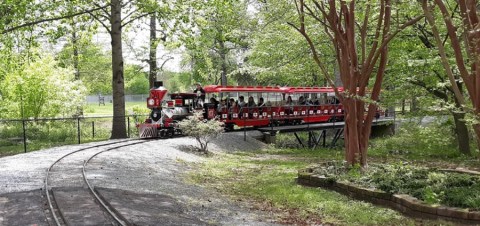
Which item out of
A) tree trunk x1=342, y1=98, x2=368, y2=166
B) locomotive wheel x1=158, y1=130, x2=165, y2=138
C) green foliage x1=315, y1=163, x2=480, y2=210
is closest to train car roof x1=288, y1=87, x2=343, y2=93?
locomotive wheel x1=158, y1=130, x2=165, y2=138

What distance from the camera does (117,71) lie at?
21094 mm

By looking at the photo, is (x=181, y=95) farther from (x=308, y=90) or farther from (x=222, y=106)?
(x=308, y=90)

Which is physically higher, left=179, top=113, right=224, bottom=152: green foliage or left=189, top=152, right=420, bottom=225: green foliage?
left=179, top=113, right=224, bottom=152: green foliage

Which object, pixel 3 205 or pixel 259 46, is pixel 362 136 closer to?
pixel 3 205

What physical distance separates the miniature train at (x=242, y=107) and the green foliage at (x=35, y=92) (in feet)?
20.6

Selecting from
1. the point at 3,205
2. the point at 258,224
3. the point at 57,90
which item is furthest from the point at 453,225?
the point at 57,90

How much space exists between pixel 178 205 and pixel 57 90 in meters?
18.7

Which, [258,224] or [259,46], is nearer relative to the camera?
[258,224]

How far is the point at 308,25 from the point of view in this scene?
24.3 meters

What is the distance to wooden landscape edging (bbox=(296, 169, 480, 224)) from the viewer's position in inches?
301

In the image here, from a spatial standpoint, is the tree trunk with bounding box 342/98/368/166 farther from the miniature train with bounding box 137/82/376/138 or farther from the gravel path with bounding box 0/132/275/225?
the miniature train with bounding box 137/82/376/138

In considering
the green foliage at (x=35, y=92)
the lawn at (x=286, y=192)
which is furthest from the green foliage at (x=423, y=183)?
the green foliage at (x=35, y=92)

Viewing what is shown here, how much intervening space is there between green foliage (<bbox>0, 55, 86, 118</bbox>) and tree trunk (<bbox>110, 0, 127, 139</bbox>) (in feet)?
16.9

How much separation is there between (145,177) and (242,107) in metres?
14.3
